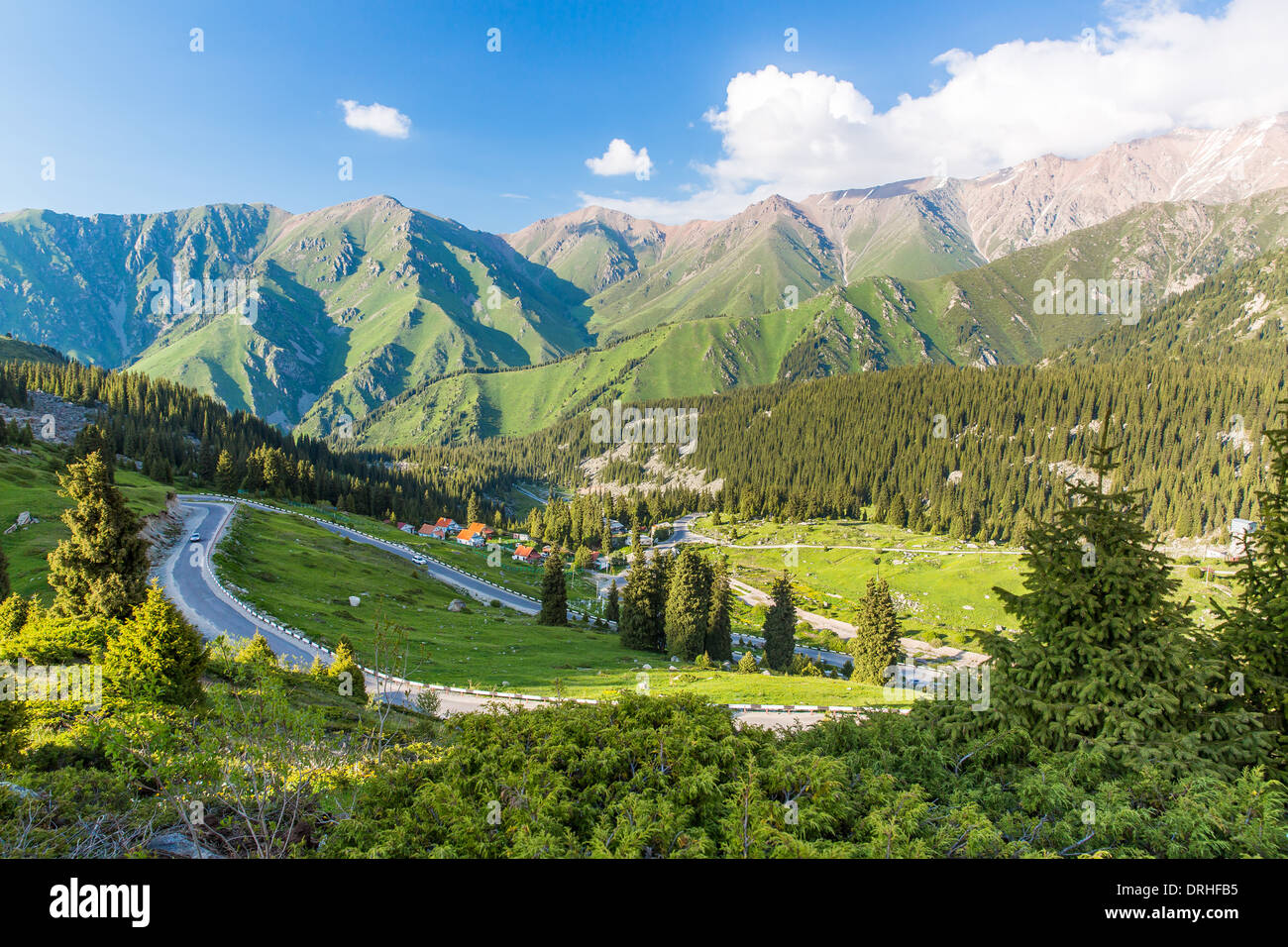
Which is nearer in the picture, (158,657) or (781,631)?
(158,657)

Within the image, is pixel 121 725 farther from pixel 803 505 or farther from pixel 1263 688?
pixel 803 505

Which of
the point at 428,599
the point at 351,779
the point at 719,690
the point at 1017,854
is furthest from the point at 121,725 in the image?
the point at 428,599

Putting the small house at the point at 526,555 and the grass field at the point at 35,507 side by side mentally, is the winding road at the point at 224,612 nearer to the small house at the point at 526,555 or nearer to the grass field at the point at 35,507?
the grass field at the point at 35,507

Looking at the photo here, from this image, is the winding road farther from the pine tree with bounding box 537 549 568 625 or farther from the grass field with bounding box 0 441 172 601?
the pine tree with bounding box 537 549 568 625

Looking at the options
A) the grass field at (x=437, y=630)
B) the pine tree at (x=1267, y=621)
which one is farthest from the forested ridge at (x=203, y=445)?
the pine tree at (x=1267, y=621)

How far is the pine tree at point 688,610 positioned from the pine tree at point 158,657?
48221mm

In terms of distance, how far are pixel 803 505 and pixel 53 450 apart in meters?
185

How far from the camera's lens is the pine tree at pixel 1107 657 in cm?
1116

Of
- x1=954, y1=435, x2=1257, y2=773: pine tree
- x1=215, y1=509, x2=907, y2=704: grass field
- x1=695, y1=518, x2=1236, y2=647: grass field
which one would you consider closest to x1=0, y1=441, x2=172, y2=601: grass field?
x1=215, y1=509, x2=907, y2=704: grass field

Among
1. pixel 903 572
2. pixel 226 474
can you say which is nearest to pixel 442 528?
pixel 226 474

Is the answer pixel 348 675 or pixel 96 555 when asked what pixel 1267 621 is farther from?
pixel 96 555

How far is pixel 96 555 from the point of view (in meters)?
22.1

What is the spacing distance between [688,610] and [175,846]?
55.7 metres

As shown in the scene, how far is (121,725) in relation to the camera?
12.2 meters
